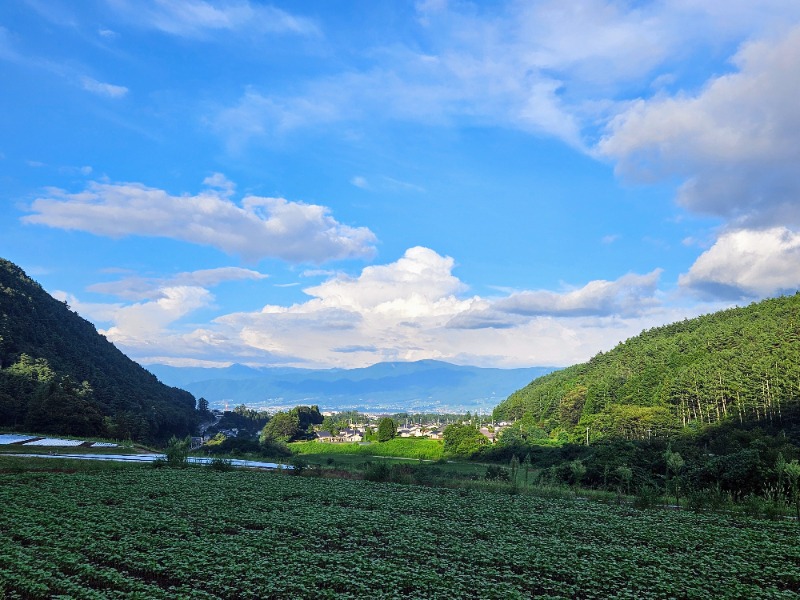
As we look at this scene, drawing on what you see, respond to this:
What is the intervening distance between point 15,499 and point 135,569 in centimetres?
1091

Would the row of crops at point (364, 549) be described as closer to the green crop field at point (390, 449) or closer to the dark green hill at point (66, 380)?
the dark green hill at point (66, 380)

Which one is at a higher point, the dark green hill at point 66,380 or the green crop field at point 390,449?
the dark green hill at point 66,380

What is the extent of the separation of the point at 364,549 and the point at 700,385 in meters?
76.9

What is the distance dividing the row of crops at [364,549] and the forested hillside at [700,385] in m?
48.9

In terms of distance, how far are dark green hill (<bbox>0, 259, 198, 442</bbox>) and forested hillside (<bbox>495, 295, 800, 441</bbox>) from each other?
67992mm

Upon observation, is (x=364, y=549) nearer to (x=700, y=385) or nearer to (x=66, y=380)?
(x=66, y=380)

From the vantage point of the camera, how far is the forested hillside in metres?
64.9

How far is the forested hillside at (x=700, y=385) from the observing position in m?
64.9

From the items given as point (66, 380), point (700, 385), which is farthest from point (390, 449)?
point (700, 385)

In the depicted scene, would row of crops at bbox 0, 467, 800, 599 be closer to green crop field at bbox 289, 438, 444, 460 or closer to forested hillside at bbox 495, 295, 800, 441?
forested hillside at bbox 495, 295, 800, 441

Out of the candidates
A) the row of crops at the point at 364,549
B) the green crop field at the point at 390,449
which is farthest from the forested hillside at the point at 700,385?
the row of crops at the point at 364,549

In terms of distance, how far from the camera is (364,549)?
14.5 metres

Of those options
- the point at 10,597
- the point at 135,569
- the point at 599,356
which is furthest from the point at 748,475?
the point at 599,356

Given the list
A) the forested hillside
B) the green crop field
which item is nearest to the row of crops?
the forested hillside
